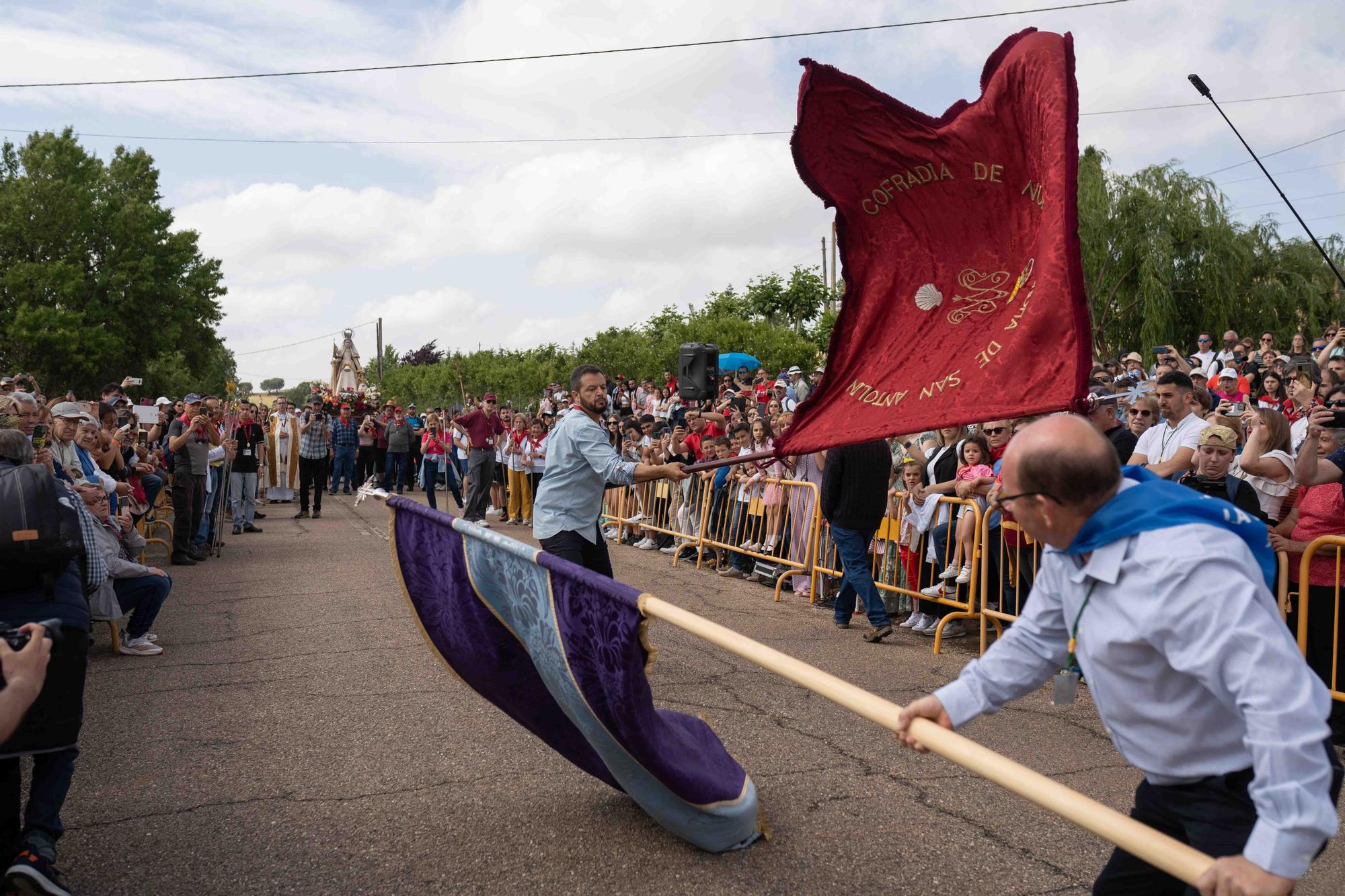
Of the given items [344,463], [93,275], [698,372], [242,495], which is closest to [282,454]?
[344,463]

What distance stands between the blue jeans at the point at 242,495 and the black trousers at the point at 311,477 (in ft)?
7.29

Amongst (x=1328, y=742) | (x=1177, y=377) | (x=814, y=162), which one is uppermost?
(x=814, y=162)

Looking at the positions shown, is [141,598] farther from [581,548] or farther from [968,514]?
[968,514]

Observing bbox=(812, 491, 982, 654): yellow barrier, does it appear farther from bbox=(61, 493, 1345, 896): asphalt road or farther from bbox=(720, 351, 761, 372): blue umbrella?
bbox=(720, 351, 761, 372): blue umbrella

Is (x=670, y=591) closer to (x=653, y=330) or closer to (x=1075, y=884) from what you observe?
(x=1075, y=884)

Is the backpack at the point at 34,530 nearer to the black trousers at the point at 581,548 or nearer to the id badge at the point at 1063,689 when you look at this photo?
the black trousers at the point at 581,548

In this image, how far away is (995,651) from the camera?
8.54 ft

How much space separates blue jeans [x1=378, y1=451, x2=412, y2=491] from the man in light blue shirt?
2204 centimetres

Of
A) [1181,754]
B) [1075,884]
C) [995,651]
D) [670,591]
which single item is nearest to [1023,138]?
[995,651]

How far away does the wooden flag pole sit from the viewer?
1.84 meters

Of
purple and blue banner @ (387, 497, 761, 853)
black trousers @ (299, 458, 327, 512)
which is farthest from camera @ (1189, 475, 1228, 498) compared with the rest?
black trousers @ (299, 458, 327, 512)

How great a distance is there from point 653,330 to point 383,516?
28.6 m

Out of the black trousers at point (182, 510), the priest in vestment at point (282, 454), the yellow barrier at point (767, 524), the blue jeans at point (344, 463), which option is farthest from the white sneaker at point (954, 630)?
the blue jeans at point (344, 463)

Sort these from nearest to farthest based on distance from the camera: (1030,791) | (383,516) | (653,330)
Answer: (1030,791) → (383,516) → (653,330)
